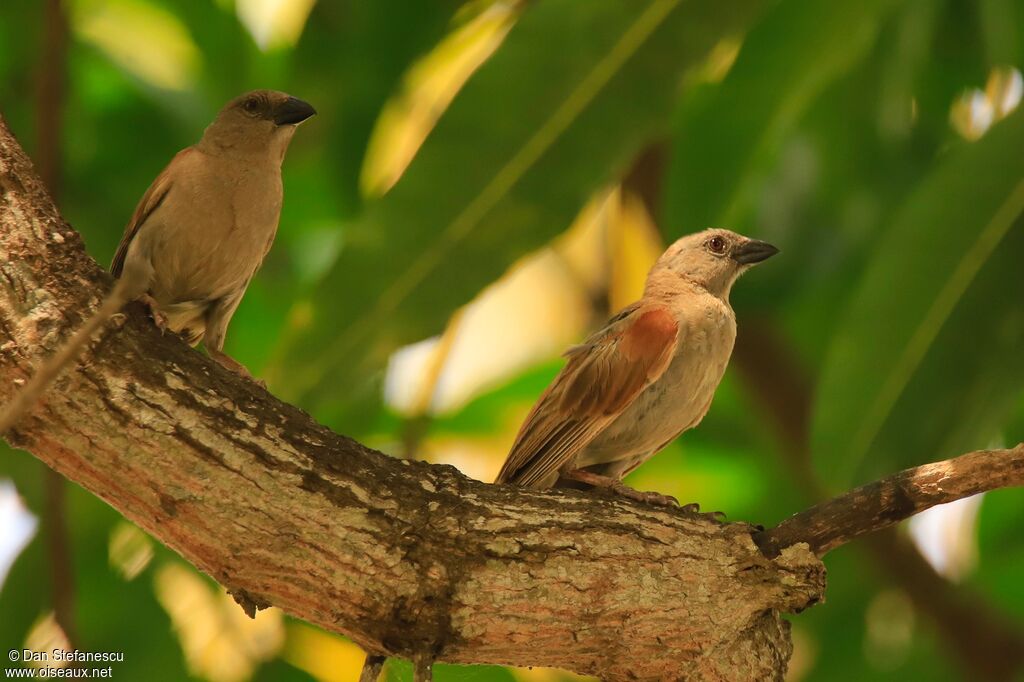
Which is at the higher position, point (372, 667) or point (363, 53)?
point (363, 53)

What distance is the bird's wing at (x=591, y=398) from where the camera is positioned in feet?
13.9

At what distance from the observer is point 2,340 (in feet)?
10.1

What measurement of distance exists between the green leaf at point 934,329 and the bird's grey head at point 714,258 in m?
0.54

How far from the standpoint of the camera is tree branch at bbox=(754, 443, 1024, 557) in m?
3.38

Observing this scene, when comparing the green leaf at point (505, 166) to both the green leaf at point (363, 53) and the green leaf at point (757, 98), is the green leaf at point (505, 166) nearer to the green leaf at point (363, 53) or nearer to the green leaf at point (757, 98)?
the green leaf at point (757, 98)

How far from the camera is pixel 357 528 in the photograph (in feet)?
10.6

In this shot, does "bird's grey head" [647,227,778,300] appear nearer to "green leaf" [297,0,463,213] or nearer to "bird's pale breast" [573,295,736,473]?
"bird's pale breast" [573,295,736,473]

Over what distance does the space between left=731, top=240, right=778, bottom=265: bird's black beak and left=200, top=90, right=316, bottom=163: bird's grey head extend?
179 centimetres

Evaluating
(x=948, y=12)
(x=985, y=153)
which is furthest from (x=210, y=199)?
(x=948, y=12)

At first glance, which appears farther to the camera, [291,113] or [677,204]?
[677,204]

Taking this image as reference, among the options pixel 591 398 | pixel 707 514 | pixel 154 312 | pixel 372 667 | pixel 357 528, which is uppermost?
pixel 591 398

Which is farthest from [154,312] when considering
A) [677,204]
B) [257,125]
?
[677,204]

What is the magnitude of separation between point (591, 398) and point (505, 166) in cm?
92

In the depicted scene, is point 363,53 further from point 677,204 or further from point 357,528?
point 357,528
